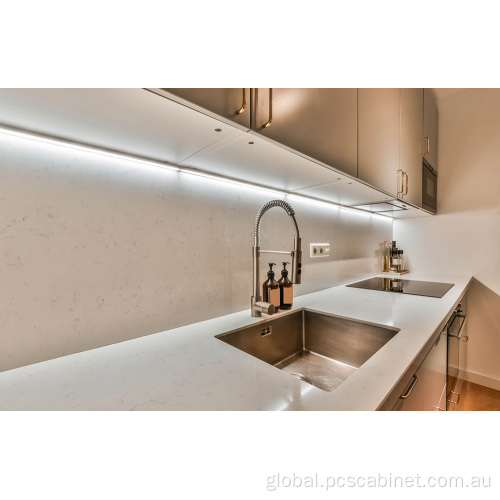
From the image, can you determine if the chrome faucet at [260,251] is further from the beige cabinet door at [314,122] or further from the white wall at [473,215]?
the white wall at [473,215]

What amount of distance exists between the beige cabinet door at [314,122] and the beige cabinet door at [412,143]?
29.1 inches

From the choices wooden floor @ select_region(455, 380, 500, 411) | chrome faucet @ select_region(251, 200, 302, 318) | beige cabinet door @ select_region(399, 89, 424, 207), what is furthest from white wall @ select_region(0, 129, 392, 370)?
wooden floor @ select_region(455, 380, 500, 411)

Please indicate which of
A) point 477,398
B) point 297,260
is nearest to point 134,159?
point 297,260

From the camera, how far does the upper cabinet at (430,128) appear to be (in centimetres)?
199

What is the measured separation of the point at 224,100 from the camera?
21.2 inches

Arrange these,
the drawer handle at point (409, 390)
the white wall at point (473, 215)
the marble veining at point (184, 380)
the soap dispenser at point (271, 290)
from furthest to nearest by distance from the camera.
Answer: the white wall at point (473, 215) → the soap dispenser at point (271, 290) → the drawer handle at point (409, 390) → the marble veining at point (184, 380)

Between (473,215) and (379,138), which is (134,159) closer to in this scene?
(379,138)

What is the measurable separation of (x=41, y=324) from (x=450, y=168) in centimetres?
309

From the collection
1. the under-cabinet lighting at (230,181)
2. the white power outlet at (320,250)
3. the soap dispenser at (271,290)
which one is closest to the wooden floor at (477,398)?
the white power outlet at (320,250)

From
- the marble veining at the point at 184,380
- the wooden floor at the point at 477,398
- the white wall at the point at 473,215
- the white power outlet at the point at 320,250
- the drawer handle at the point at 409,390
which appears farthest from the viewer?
the white wall at the point at 473,215

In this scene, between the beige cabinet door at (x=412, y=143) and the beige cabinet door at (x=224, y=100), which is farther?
the beige cabinet door at (x=412, y=143)

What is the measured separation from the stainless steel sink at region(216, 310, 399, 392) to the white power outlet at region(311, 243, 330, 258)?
18.0 inches

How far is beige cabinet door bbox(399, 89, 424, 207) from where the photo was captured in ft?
5.09

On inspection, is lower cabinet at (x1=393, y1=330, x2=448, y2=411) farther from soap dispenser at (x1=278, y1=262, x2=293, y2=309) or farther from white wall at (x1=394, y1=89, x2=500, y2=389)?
white wall at (x1=394, y1=89, x2=500, y2=389)
